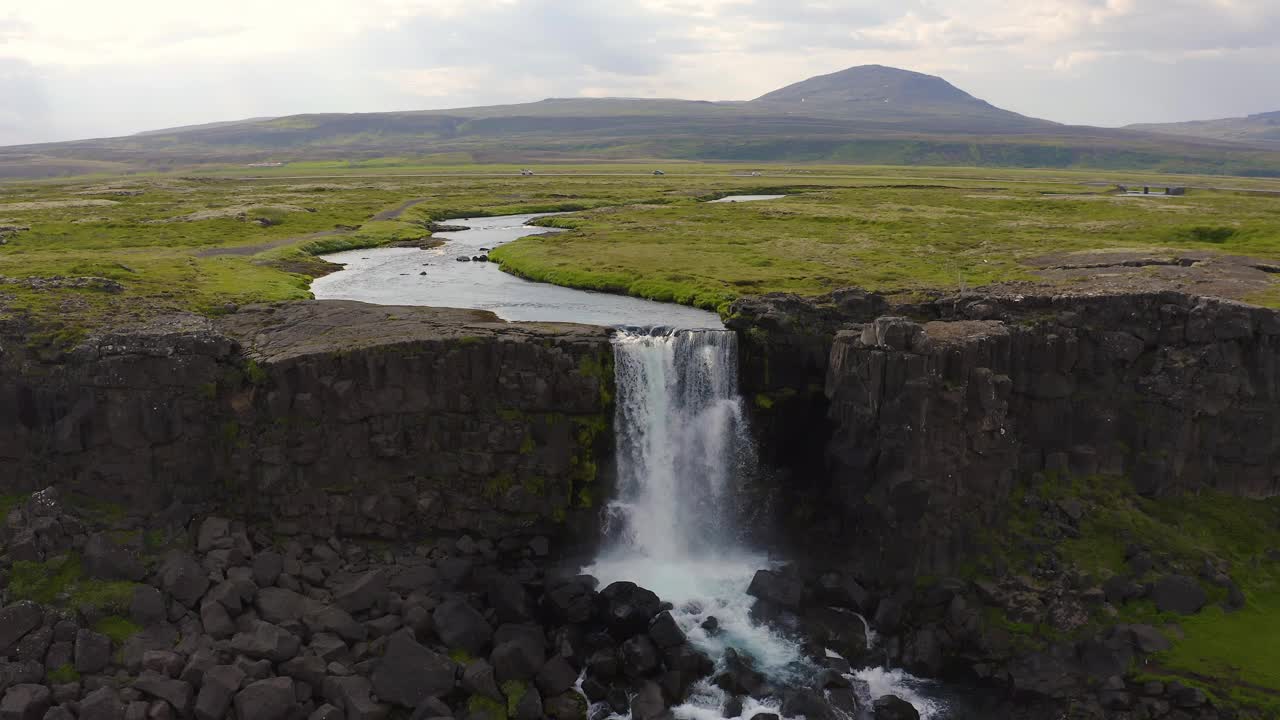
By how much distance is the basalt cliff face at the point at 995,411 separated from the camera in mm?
48688

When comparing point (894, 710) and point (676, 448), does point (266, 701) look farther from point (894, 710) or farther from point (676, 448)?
point (894, 710)

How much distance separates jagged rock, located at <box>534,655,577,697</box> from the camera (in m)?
39.7

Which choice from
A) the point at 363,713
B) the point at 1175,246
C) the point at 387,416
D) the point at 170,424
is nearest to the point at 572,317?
the point at 387,416

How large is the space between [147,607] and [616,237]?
6830cm

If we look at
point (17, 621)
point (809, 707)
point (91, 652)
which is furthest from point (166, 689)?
point (809, 707)

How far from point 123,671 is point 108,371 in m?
16.3

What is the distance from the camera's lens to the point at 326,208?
134125mm

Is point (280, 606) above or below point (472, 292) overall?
below

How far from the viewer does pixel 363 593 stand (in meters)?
43.6

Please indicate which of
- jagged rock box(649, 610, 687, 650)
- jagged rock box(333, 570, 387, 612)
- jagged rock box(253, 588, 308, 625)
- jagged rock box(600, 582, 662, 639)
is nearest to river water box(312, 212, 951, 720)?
jagged rock box(649, 610, 687, 650)

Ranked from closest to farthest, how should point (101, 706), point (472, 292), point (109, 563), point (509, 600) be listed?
point (101, 706), point (109, 563), point (509, 600), point (472, 292)

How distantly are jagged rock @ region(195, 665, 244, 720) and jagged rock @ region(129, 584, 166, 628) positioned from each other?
537cm

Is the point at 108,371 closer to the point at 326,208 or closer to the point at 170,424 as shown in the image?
the point at 170,424

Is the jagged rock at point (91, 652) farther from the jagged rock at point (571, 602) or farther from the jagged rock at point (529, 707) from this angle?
the jagged rock at point (571, 602)
